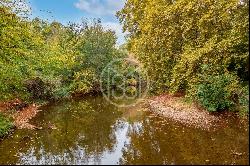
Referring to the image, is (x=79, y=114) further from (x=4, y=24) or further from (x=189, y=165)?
(x=189, y=165)

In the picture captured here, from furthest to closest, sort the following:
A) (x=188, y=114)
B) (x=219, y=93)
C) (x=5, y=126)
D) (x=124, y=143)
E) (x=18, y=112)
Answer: (x=18, y=112)
(x=188, y=114)
(x=219, y=93)
(x=5, y=126)
(x=124, y=143)

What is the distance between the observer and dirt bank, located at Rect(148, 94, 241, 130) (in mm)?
18984

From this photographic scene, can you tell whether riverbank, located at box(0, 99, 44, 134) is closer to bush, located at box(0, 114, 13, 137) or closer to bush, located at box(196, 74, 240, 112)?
bush, located at box(0, 114, 13, 137)

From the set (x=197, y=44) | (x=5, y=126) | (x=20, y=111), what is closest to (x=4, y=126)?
(x=5, y=126)

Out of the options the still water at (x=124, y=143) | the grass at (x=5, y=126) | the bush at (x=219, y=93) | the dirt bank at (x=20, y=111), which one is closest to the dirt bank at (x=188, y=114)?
the bush at (x=219, y=93)

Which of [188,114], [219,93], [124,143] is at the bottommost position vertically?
[124,143]

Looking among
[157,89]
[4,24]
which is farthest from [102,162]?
[157,89]

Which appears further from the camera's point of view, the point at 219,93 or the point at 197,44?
the point at 197,44

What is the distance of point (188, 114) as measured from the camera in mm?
21438

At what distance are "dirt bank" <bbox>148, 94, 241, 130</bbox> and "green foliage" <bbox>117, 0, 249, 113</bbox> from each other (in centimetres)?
71

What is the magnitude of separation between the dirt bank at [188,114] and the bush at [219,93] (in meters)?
0.51

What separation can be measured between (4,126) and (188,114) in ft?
33.6

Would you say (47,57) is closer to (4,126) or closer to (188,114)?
(4,126)

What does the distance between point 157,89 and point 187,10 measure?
11208mm
